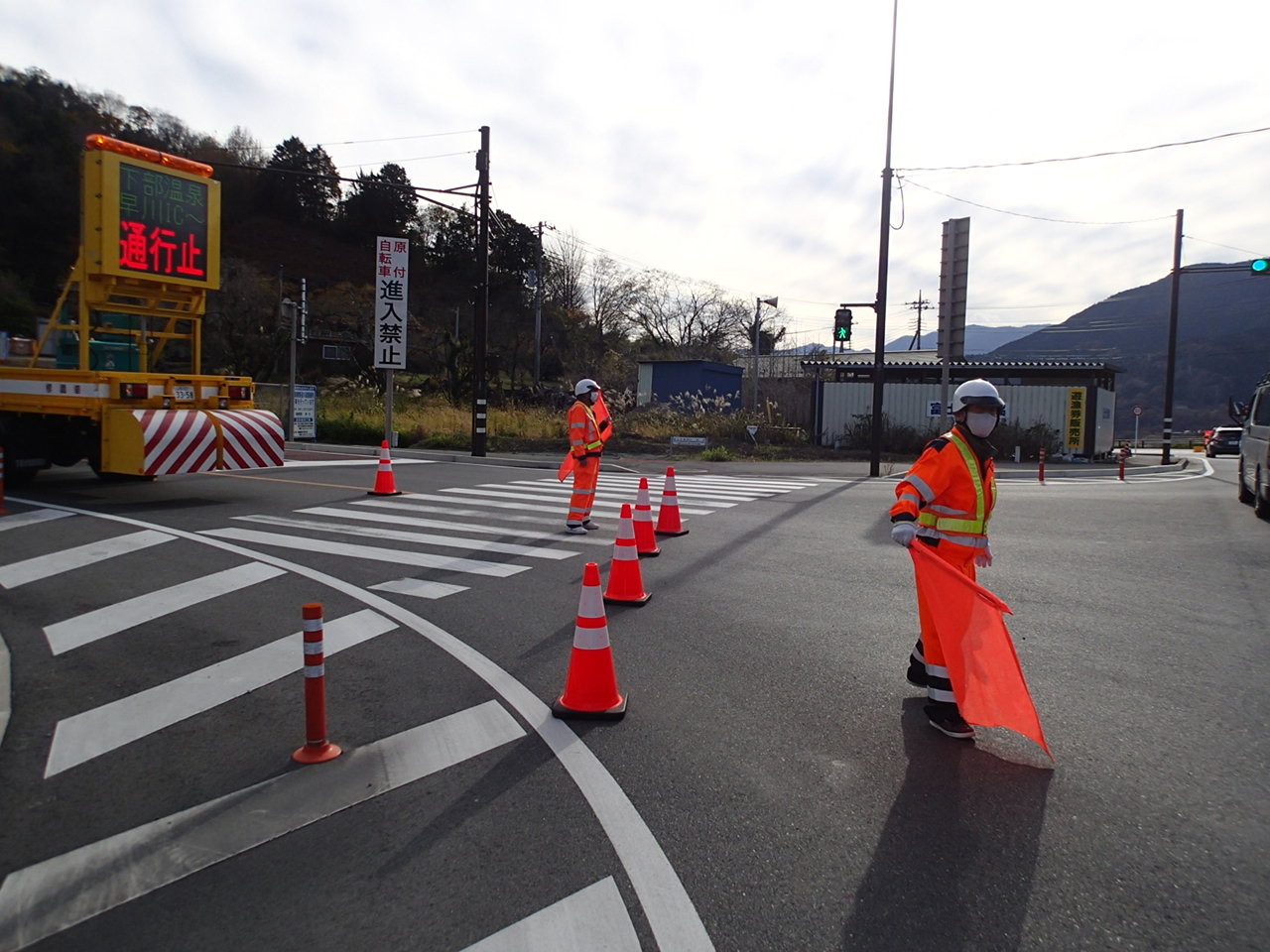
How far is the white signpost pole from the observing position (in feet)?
67.3

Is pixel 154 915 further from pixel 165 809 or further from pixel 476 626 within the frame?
pixel 476 626

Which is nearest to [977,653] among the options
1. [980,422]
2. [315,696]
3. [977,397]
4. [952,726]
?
[952,726]

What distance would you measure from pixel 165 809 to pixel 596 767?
186 cm

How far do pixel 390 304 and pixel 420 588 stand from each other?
1434cm

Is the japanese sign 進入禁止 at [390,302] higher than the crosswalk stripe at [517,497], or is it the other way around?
the japanese sign 進入禁止 at [390,302]

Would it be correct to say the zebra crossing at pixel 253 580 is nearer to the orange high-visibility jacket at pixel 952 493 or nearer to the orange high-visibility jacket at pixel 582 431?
the orange high-visibility jacket at pixel 582 431

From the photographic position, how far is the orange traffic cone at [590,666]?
4824 mm

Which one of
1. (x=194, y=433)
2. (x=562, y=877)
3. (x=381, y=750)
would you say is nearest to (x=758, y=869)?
(x=562, y=877)

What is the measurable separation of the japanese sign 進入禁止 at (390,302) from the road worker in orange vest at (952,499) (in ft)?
56.7

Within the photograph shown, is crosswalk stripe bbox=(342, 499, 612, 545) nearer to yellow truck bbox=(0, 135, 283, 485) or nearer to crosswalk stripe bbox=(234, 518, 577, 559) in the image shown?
crosswalk stripe bbox=(234, 518, 577, 559)

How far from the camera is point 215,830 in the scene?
11.9ft

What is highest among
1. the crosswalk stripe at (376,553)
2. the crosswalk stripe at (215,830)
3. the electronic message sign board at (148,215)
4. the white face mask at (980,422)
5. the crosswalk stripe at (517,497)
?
the electronic message sign board at (148,215)

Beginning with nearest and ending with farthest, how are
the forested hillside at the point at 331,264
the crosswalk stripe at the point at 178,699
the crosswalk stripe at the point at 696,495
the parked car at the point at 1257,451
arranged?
the crosswalk stripe at the point at 178,699
the parked car at the point at 1257,451
the crosswalk stripe at the point at 696,495
the forested hillside at the point at 331,264

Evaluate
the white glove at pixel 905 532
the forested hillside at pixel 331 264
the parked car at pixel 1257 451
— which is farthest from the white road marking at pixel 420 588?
the forested hillside at pixel 331 264
